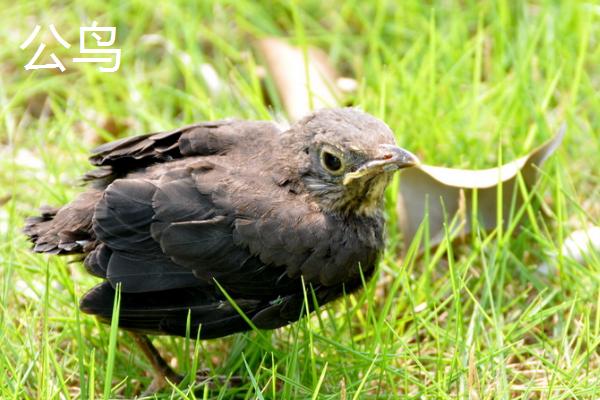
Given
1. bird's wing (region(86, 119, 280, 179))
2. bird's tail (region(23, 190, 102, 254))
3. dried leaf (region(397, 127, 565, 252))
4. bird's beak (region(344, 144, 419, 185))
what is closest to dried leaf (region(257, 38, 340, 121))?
dried leaf (region(397, 127, 565, 252))

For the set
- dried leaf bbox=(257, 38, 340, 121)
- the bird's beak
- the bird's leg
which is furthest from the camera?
dried leaf bbox=(257, 38, 340, 121)

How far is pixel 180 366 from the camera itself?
3912 mm

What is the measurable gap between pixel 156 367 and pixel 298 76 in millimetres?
2081

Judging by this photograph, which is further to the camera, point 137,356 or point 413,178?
point 413,178

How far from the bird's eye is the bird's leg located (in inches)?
39.5

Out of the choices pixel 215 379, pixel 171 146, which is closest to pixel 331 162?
pixel 171 146

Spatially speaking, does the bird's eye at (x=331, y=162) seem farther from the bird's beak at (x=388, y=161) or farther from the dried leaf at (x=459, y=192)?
the dried leaf at (x=459, y=192)

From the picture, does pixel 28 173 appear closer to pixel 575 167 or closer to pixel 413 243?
pixel 413 243

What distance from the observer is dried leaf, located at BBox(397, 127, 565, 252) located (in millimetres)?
4176

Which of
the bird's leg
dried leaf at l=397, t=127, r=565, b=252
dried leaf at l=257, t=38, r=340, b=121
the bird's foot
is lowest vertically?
the bird's foot

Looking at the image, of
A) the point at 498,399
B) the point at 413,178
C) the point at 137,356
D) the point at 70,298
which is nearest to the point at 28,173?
the point at 70,298

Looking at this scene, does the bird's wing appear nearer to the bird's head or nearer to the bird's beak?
the bird's head

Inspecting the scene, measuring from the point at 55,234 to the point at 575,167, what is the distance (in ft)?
8.38

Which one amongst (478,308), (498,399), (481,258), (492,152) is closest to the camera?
(498,399)
